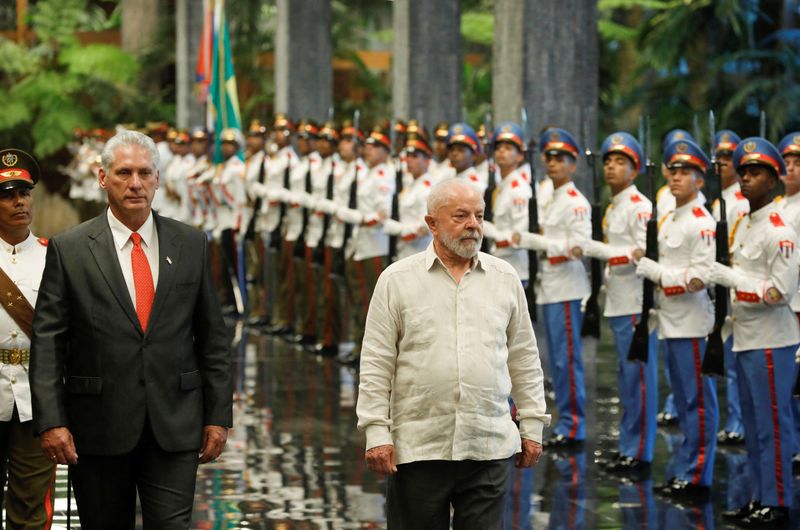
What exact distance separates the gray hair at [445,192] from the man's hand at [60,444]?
146 cm

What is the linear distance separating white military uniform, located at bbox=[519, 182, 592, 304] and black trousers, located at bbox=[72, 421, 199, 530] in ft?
17.0

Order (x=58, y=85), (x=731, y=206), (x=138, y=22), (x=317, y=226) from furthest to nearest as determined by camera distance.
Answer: (x=138, y=22) → (x=58, y=85) → (x=317, y=226) → (x=731, y=206)

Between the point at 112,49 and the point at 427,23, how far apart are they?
17.4 meters

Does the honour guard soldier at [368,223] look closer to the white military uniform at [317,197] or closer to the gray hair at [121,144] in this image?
the white military uniform at [317,197]

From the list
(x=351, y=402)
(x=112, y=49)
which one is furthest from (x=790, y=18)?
(x=112, y=49)

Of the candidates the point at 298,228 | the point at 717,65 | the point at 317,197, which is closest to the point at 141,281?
the point at 317,197

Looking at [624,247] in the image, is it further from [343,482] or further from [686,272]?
[343,482]

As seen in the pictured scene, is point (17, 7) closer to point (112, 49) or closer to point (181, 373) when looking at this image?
point (112, 49)

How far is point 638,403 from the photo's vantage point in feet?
31.0

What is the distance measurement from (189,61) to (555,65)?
15.4 m

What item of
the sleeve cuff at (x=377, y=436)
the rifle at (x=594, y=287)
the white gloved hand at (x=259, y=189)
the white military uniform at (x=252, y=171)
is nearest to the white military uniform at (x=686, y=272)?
the rifle at (x=594, y=287)

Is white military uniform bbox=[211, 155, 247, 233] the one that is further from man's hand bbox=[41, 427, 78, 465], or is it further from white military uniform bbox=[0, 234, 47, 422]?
man's hand bbox=[41, 427, 78, 465]

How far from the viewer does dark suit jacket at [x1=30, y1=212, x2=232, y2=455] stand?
5434 mm

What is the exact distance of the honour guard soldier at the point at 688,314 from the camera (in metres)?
8.66
